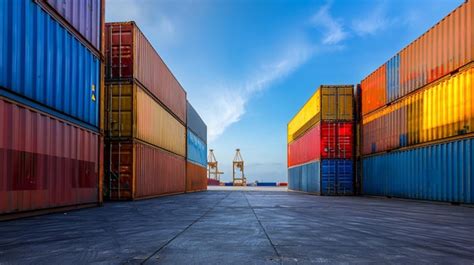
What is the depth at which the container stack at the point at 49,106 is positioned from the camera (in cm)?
1012

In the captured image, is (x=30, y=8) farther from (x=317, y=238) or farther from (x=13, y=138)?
(x=317, y=238)

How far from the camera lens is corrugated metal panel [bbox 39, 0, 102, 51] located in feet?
42.1

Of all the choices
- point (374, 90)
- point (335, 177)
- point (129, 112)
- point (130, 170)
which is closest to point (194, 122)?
point (335, 177)

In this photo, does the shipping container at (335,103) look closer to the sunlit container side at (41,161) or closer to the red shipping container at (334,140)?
the red shipping container at (334,140)

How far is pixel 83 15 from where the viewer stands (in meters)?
14.6

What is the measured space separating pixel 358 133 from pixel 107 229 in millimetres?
25474

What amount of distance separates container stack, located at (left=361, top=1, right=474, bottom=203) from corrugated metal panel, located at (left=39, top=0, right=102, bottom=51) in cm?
1600

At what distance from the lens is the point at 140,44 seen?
72.5 ft

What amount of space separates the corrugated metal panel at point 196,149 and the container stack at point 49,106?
73.0 feet

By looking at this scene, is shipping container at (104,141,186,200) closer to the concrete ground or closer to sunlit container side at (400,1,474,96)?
the concrete ground

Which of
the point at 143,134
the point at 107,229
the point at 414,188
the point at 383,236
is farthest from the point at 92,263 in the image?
the point at 414,188

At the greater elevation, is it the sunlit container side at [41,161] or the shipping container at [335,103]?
the shipping container at [335,103]

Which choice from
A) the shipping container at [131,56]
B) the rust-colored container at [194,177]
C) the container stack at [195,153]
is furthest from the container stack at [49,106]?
the container stack at [195,153]

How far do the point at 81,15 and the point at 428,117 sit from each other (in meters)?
17.2
